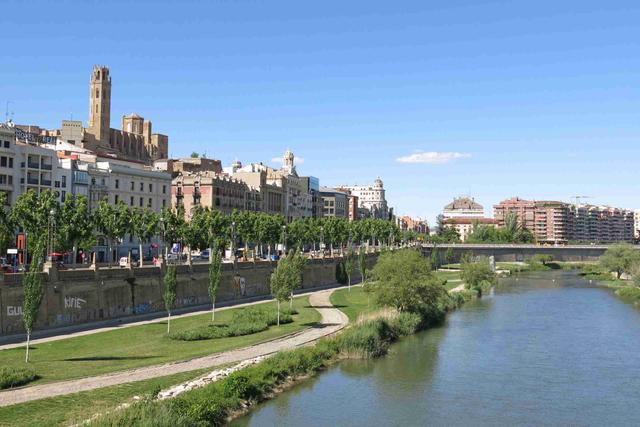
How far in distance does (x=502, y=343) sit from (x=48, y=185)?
66.6 m

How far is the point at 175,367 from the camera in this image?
166ft

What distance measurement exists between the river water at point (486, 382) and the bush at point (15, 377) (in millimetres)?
12413

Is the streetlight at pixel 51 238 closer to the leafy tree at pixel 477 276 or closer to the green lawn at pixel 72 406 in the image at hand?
the green lawn at pixel 72 406

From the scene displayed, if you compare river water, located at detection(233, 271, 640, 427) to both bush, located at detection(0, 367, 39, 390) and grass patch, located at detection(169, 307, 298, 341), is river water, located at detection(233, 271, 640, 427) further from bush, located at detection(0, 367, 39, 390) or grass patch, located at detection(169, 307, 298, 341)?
bush, located at detection(0, 367, 39, 390)

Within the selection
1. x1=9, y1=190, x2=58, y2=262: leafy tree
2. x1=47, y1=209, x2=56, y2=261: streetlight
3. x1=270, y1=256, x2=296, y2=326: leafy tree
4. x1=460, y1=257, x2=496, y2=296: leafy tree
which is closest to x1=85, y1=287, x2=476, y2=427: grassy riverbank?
x1=270, y1=256, x2=296, y2=326: leafy tree

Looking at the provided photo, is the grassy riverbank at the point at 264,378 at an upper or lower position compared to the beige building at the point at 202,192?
lower

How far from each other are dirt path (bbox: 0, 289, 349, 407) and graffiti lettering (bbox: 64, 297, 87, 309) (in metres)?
16.5

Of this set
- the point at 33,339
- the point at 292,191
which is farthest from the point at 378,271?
the point at 292,191

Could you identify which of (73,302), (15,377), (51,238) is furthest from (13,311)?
(15,377)

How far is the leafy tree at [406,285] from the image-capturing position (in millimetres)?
83062

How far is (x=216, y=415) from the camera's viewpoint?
42.4m

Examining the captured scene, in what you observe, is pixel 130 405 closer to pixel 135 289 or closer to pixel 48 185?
pixel 135 289

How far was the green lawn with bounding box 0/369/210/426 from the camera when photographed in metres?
36.9

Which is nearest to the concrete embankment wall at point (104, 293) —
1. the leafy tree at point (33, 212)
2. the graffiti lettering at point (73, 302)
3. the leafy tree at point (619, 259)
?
the graffiti lettering at point (73, 302)
